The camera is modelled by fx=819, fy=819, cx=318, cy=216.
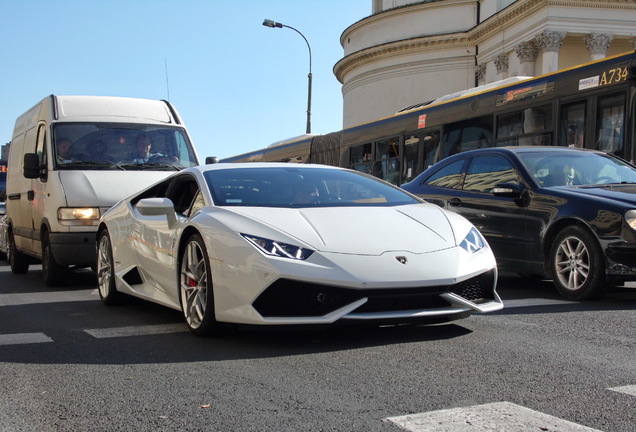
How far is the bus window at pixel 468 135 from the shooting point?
47.7 feet

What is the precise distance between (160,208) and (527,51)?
4085 centimetres

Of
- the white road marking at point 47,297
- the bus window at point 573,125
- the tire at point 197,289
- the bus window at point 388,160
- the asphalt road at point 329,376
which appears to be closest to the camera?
the asphalt road at point 329,376

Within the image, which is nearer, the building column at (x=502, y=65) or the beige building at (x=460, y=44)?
the beige building at (x=460, y=44)

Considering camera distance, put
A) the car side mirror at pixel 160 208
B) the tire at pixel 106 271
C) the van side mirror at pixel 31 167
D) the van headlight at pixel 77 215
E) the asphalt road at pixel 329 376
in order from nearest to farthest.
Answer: the asphalt road at pixel 329 376 < the car side mirror at pixel 160 208 < the tire at pixel 106 271 < the van headlight at pixel 77 215 < the van side mirror at pixel 31 167

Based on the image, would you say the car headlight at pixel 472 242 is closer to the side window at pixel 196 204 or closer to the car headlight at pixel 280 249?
the car headlight at pixel 280 249

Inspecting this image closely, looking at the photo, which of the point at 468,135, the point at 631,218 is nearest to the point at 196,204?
the point at 631,218

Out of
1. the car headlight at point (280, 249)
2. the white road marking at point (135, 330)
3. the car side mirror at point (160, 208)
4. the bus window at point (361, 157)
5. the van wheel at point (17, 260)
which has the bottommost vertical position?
the van wheel at point (17, 260)

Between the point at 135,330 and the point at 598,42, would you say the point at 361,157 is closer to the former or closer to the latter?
the point at 135,330

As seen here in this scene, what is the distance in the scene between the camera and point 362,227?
5344mm

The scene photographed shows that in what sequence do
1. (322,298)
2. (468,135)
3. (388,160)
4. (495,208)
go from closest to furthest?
(322,298)
(495,208)
(468,135)
(388,160)

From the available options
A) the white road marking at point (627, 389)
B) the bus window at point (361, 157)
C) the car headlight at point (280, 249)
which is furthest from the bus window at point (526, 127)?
the white road marking at point (627, 389)

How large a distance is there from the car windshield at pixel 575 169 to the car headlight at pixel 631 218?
1188mm

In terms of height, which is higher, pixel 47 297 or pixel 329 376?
pixel 329 376

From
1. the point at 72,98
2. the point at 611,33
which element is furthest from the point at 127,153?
the point at 611,33
